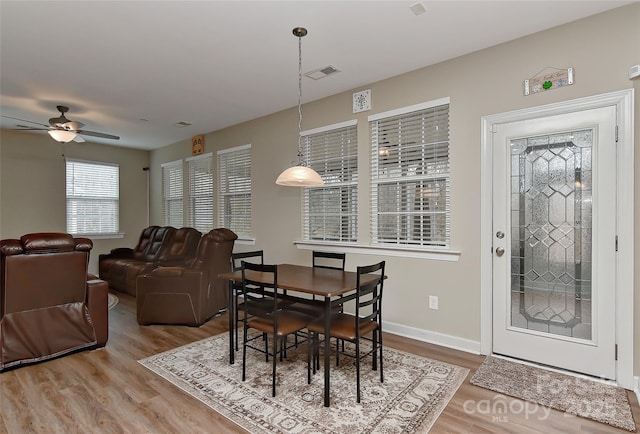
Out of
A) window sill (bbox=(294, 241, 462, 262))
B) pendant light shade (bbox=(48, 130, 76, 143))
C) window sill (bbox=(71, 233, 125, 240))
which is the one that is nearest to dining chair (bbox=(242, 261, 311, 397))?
window sill (bbox=(294, 241, 462, 262))

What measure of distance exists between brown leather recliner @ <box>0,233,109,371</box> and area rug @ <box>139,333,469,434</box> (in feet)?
2.48

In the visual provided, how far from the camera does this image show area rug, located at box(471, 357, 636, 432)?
2234mm

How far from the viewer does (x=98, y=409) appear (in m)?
2.32

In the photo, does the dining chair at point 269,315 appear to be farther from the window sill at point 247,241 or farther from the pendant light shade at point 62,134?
the pendant light shade at point 62,134

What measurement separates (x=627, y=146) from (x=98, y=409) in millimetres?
4154

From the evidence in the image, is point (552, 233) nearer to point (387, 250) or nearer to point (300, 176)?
point (387, 250)

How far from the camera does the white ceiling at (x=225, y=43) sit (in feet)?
8.41

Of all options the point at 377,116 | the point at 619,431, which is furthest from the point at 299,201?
the point at 619,431

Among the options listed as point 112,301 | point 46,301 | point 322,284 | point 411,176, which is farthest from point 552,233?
point 112,301

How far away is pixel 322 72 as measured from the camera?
3.67 meters

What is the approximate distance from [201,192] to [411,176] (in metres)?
4.34

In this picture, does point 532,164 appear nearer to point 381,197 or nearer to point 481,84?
point 481,84

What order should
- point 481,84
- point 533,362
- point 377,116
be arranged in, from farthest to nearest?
point 377,116
point 481,84
point 533,362

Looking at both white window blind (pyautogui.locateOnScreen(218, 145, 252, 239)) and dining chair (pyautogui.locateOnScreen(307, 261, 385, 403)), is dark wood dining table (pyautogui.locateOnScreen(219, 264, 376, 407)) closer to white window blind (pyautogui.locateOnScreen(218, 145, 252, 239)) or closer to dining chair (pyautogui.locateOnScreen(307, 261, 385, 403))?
dining chair (pyautogui.locateOnScreen(307, 261, 385, 403))
